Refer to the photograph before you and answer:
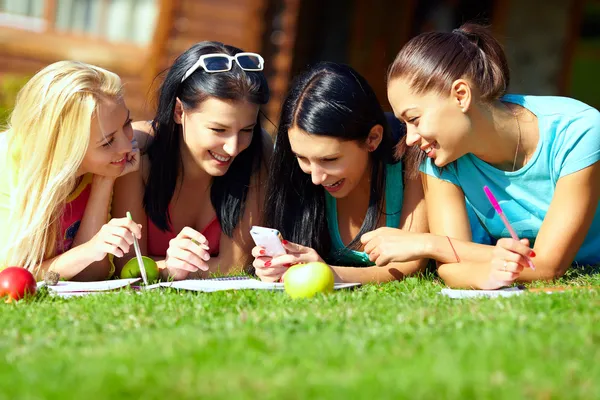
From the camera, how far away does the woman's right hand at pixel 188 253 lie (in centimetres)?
486

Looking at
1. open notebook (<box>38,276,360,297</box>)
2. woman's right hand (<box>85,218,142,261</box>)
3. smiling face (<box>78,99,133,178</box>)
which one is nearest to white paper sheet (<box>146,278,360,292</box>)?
open notebook (<box>38,276,360,297</box>)

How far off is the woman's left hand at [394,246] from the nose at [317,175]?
1.43 ft

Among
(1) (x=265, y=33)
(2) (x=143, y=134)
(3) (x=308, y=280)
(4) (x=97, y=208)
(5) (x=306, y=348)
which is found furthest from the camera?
(1) (x=265, y=33)

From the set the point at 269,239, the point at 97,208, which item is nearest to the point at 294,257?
the point at 269,239

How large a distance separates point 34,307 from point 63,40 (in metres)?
7.77

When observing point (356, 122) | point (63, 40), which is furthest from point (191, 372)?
point (63, 40)

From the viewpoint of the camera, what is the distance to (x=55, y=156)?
5012 millimetres

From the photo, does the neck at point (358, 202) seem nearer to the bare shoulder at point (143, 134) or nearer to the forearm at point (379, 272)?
the forearm at point (379, 272)

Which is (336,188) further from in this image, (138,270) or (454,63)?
(138,270)

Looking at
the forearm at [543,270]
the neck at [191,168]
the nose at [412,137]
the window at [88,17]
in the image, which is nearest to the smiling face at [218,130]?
the neck at [191,168]

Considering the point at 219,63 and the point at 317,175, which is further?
the point at 219,63

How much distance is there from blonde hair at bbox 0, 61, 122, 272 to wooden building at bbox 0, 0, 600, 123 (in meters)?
5.46

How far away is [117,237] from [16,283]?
0.61m

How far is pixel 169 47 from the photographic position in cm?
1070
